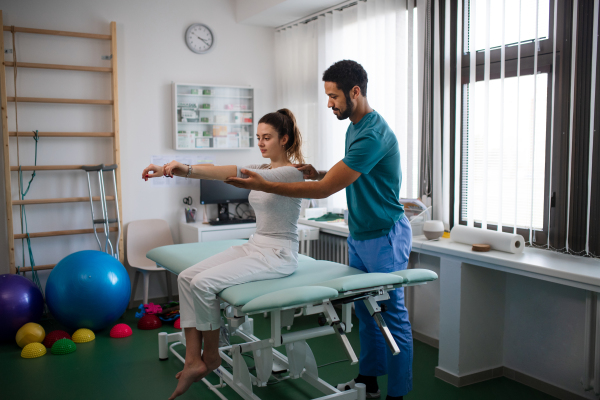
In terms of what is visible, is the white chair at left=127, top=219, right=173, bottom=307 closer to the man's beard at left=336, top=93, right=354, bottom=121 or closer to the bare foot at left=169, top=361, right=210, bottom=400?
the bare foot at left=169, top=361, right=210, bottom=400

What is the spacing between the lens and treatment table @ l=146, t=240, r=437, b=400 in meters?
1.60

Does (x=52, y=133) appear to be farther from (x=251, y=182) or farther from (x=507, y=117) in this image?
(x=507, y=117)

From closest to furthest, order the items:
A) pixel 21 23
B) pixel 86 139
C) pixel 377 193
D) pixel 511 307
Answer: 1. pixel 377 193
2. pixel 511 307
3. pixel 21 23
4. pixel 86 139

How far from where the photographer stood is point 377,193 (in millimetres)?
2012

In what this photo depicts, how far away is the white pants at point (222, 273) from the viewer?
183cm

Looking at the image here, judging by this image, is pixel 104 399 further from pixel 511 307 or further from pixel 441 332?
pixel 511 307

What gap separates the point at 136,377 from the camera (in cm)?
262

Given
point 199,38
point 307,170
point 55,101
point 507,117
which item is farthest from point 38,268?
point 507,117

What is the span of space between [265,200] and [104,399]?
1.25m

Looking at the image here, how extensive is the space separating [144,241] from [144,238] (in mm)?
24

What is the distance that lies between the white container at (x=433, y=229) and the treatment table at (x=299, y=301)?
764mm

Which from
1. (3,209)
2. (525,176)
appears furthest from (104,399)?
(525,176)

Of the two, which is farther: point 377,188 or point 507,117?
point 507,117

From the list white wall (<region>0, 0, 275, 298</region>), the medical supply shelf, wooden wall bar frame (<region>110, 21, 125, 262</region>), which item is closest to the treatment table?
wooden wall bar frame (<region>110, 21, 125, 262</region>)
